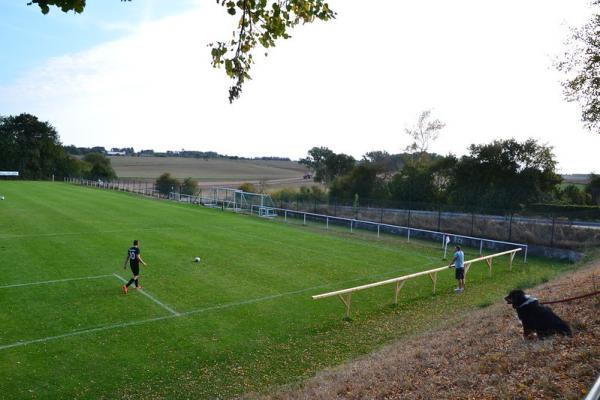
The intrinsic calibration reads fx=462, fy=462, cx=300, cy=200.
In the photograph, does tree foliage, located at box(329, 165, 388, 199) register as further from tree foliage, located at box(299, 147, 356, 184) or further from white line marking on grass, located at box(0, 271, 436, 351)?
white line marking on grass, located at box(0, 271, 436, 351)

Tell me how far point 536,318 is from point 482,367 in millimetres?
1552

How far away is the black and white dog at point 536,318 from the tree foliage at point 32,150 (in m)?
102

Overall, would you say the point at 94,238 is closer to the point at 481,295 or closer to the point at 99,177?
the point at 481,295

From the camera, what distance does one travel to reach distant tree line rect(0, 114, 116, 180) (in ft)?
298

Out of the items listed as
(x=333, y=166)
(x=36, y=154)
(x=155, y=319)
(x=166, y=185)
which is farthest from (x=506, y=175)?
(x=36, y=154)

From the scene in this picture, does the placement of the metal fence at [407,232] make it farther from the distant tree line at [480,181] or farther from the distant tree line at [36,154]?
the distant tree line at [36,154]

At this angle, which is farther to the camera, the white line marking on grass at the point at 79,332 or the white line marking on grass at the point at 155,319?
the white line marking on grass at the point at 155,319

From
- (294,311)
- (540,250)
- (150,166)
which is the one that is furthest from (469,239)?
(150,166)

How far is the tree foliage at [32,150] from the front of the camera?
90.9m

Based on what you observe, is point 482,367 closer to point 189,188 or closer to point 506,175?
point 506,175

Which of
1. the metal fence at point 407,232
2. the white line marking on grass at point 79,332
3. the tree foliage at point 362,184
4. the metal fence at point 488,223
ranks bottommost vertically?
the white line marking on grass at point 79,332

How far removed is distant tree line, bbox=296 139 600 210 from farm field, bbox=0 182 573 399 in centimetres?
1594

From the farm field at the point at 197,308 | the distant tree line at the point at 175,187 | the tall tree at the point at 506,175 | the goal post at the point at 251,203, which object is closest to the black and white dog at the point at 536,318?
the farm field at the point at 197,308

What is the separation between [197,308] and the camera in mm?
14344
